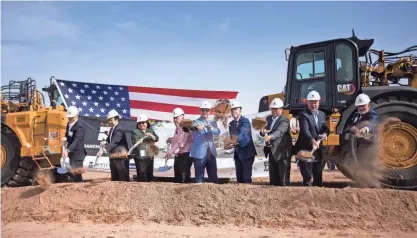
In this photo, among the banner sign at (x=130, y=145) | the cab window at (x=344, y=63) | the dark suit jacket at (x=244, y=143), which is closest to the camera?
the dark suit jacket at (x=244, y=143)

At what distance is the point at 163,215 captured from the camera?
6410mm

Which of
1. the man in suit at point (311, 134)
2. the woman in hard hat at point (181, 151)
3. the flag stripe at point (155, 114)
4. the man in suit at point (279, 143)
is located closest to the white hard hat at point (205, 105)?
the woman in hard hat at point (181, 151)

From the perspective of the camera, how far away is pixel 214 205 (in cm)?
618

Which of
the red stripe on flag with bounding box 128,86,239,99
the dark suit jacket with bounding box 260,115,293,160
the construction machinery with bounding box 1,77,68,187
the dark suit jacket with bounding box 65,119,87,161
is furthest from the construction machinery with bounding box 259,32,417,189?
the construction machinery with bounding box 1,77,68,187

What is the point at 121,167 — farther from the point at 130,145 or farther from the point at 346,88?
the point at 346,88

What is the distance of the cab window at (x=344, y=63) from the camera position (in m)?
7.34

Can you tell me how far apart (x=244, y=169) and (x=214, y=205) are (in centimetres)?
96

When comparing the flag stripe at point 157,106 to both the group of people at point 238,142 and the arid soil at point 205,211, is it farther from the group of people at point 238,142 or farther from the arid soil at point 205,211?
the arid soil at point 205,211

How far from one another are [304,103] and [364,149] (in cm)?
154

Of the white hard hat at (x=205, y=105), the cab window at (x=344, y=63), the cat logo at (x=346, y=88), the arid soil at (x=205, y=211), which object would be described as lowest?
the arid soil at (x=205, y=211)

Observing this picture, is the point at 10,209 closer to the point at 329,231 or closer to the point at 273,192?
the point at 273,192

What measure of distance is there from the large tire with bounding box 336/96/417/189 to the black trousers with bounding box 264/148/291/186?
106 centimetres

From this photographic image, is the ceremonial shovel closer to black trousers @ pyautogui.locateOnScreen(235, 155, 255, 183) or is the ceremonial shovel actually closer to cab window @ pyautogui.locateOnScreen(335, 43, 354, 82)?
black trousers @ pyautogui.locateOnScreen(235, 155, 255, 183)

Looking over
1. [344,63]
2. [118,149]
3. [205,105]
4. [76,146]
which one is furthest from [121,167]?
[344,63]
